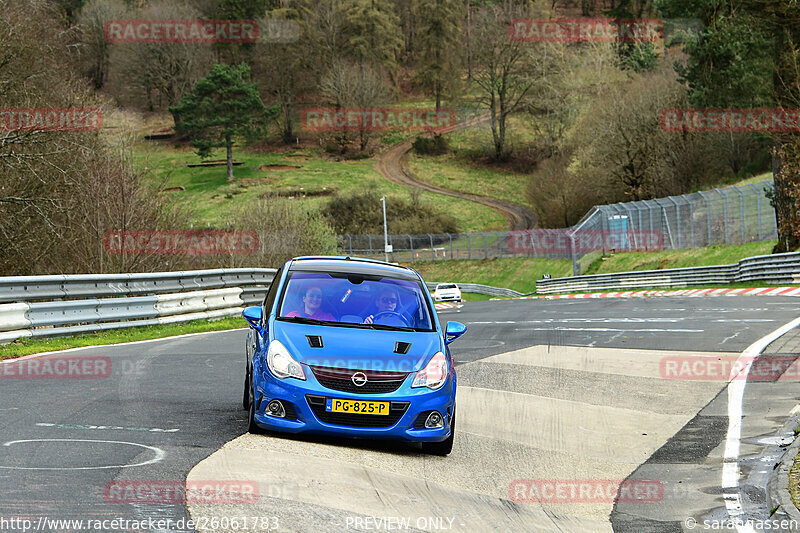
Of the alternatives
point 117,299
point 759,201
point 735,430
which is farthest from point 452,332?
point 759,201

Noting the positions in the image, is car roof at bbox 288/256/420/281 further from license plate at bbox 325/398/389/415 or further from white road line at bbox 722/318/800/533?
white road line at bbox 722/318/800/533

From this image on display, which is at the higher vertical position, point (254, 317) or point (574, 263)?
point (254, 317)

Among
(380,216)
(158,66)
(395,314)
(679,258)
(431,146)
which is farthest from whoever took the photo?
(158,66)

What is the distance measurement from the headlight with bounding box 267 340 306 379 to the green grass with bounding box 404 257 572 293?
47.9 meters

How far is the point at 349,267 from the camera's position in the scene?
31.3 feet

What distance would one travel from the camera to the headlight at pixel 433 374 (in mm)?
7988

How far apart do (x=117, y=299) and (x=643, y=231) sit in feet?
117

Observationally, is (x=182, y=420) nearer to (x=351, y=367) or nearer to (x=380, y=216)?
(x=351, y=367)

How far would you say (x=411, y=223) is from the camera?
87938 millimetres

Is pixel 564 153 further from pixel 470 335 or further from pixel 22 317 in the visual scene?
pixel 22 317

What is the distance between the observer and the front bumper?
766 centimetres

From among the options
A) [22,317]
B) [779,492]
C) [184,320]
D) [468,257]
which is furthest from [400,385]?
[468,257]

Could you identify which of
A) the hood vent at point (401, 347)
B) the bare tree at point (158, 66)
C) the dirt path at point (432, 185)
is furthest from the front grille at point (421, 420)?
the bare tree at point (158, 66)

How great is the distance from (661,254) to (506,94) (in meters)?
69.4
